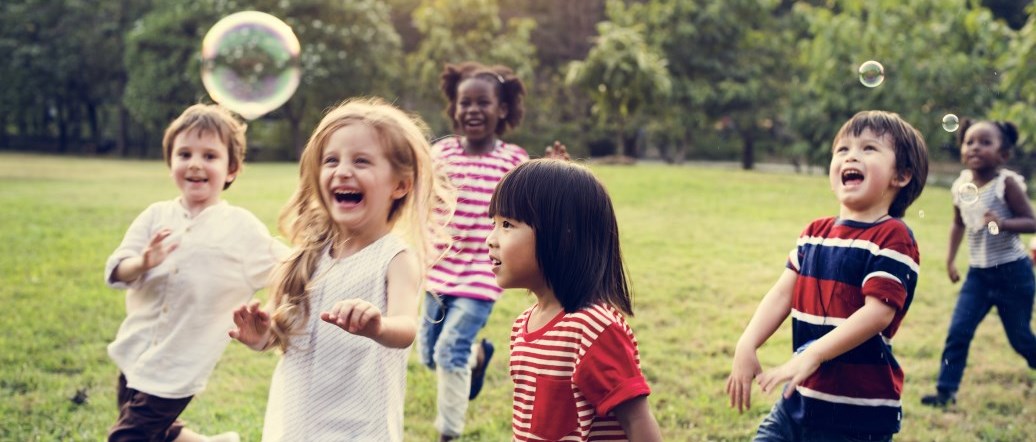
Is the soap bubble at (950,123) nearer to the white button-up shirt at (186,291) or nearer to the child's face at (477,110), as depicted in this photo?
the child's face at (477,110)

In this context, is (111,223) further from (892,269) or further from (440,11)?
(440,11)

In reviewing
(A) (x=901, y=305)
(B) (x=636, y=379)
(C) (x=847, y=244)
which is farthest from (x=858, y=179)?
(B) (x=636, y=379)

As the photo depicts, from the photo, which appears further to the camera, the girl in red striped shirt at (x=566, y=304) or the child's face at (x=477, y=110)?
the child's face at (x=477, y=110)

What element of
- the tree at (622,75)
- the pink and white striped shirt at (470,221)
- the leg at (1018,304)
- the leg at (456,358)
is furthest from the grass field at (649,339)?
the tree at (622,75)

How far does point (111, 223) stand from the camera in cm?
1401

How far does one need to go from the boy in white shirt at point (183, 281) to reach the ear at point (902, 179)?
2.31 metres

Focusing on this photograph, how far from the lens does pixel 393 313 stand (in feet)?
8.88

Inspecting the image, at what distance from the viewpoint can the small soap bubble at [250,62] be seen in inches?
202

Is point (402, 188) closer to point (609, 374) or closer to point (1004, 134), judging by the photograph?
point (609, 374)

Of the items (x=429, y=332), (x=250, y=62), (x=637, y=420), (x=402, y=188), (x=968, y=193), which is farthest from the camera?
(x=250, y=62)

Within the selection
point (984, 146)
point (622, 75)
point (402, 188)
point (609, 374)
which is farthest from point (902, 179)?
point (622, 75)

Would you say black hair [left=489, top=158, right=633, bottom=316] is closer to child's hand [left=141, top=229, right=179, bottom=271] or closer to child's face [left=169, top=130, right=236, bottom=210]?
child's hand [left=141, top=229, right=179, bottom=271]

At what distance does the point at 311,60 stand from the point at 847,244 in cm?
3224

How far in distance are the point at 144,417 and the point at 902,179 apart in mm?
2896
